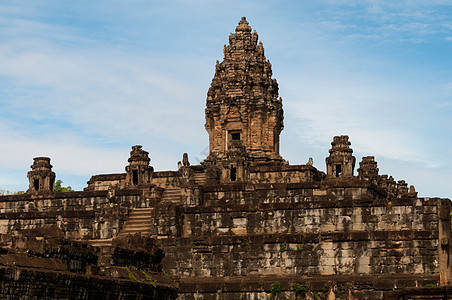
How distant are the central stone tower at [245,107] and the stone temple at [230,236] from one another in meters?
0.25

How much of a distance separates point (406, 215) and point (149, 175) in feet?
63.9

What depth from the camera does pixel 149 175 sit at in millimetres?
56938

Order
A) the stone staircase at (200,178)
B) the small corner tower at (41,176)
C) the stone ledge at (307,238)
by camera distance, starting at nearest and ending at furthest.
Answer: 1. the stone ledge at (307,238)
2. the stone staircase at (200,178)
3. the small corner tower at (41,176)

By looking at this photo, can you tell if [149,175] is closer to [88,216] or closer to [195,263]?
[88,216]

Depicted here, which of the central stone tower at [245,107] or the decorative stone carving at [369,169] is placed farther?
the decorative stone carving at [369,169]

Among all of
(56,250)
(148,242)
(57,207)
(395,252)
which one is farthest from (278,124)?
(56,250)

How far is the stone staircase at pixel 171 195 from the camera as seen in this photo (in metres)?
51.4

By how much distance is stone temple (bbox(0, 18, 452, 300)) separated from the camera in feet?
85.6

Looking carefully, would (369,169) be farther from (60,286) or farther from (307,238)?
(60,286)

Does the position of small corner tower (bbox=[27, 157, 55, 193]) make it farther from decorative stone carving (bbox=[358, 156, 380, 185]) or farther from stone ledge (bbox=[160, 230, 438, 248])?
decorative stone carving (bbox=[358, 156, 380, 185])

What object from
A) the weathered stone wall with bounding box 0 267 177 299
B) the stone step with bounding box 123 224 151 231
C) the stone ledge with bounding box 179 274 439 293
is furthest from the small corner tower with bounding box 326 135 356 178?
the weathered stone wall with bounding box 0 267 177 299

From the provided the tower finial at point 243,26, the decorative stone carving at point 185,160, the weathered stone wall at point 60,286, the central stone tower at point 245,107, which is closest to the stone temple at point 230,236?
the weathered stone wall at point 60,286

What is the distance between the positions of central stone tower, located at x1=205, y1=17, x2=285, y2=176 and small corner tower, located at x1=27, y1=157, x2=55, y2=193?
11643 mm

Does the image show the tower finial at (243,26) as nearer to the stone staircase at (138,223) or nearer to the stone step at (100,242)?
the stone staircase at (138,223)
